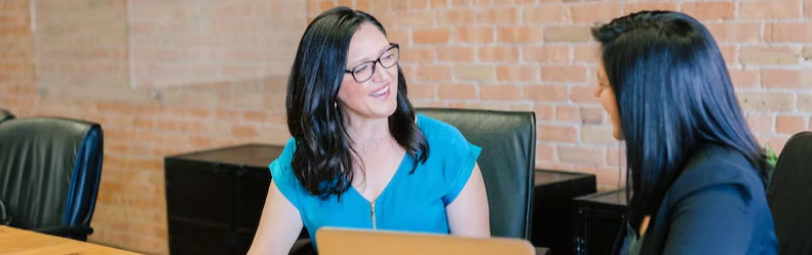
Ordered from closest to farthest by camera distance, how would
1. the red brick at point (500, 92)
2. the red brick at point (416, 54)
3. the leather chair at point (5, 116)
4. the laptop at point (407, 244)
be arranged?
the laptop at point (407, 244) → the leather chair at point (5, 116) → the red brick at point (500, 92) → the red brick at point (416, 54)

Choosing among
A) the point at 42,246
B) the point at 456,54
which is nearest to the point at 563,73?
the point at 456,54

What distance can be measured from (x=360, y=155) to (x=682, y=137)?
3.37 feet

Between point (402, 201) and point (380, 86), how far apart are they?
27cm

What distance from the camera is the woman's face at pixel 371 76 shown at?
2180 millimetres

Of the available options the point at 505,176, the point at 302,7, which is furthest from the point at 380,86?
the point at 302,7

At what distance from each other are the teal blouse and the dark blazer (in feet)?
2.84

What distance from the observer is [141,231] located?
16.6 ft

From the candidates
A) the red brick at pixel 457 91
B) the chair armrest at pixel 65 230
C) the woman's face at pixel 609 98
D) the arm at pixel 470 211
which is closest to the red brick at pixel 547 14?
the red brick at pixel 457 91

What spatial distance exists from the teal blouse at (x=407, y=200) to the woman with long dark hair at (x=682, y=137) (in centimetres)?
84

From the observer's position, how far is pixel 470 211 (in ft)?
7.42

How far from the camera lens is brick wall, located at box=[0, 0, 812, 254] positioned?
292 cm

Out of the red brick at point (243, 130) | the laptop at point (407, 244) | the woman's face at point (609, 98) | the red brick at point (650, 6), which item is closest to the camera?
the laptop at point (407, 244)

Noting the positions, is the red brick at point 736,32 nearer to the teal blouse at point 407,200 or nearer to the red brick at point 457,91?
the red brick at point 457,91

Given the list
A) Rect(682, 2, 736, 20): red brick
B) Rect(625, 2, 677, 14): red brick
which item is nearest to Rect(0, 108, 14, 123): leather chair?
Rect(625, 2, 677, 14): red brick
